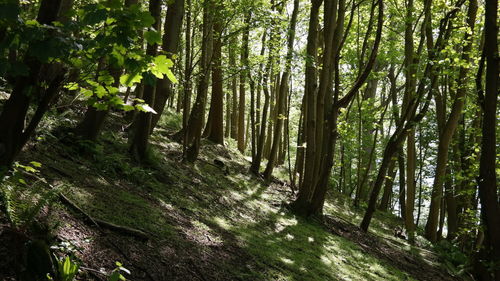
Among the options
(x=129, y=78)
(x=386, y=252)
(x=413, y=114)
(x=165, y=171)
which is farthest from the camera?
(x=413, y=114)

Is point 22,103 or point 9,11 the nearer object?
point 9,11

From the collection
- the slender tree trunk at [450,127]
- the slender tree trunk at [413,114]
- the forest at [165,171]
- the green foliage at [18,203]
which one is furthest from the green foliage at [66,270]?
the slender tree trunk at [450,127]

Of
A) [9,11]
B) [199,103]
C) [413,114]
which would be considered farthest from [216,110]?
[9,11]

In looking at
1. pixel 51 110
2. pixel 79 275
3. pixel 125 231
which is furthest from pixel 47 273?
pixel 51 110

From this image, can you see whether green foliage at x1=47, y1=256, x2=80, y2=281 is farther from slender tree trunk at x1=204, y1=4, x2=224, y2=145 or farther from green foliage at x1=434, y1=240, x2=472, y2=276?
slender tree trunk at x1=204, y1=4, x2=224, y2=145

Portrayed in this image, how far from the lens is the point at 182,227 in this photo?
6.28 metres

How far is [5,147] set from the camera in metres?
3.20

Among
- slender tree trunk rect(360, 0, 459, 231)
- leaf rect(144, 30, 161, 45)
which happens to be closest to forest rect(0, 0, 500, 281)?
leaf rect(144, 30, 161, 45)

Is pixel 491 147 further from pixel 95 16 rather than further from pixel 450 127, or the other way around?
pixel 95 16

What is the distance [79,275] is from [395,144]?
9799 millimetres

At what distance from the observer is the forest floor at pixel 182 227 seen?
4.41 m

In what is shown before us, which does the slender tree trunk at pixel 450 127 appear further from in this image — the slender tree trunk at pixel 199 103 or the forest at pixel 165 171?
the slender tree trunk at pixel 199 103

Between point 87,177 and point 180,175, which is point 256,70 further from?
point 87,177

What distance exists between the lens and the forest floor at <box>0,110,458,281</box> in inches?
173
